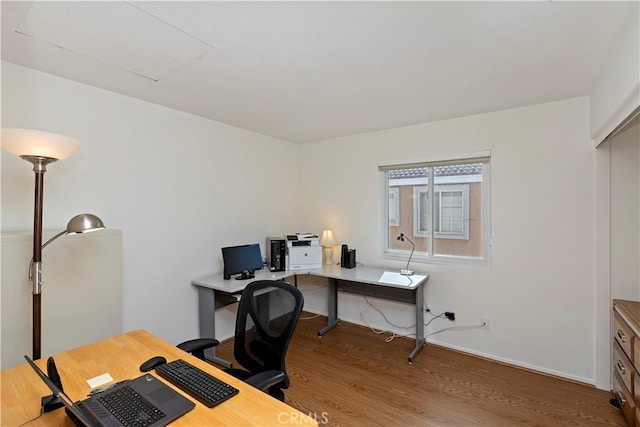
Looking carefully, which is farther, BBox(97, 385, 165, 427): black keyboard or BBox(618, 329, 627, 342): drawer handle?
BBox(618, 329, 627, 342): drawer handle

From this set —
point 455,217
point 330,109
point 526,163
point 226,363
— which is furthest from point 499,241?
point 226,363

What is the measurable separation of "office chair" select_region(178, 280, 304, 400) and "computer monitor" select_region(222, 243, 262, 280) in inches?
52.6

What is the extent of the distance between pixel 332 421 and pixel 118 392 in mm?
1482

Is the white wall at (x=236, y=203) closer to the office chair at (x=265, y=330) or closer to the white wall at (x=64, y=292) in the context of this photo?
the white wall at (x=64, y=292)

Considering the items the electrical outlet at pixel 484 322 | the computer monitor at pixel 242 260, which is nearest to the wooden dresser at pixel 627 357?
the electrical outlet at pixel 484 322

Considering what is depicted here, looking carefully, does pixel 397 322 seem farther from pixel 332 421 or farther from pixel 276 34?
pixel 276 34

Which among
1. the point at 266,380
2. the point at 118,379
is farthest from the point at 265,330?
the point at 118,379

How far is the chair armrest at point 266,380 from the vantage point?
1.42 meters

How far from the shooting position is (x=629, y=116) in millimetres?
1751

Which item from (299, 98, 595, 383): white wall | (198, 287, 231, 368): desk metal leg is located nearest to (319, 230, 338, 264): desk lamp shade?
(299, 98, 595, 383): white wall

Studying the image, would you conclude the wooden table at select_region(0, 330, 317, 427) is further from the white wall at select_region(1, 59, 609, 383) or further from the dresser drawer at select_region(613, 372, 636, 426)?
the dresser drawer at select_region(613, 372, 636, 426)

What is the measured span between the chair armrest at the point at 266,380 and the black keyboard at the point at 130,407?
0.43 metres

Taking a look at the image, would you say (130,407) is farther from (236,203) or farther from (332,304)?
(332,304)

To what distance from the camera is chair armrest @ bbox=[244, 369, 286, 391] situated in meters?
1.42
